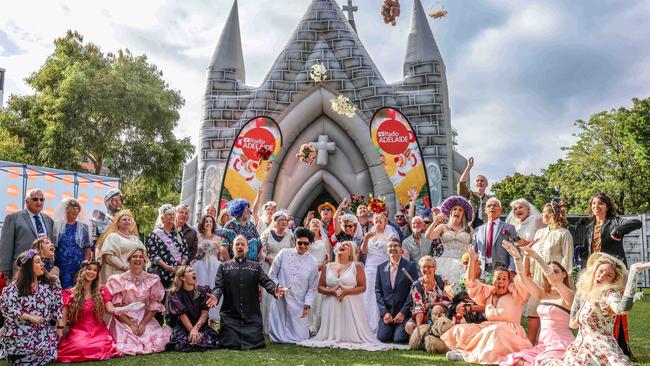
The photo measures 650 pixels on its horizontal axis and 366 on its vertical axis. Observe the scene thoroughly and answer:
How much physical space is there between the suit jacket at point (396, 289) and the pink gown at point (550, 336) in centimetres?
174

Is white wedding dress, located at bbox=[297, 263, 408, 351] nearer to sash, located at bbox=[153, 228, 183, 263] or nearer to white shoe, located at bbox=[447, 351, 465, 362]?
white shoe, located at bbox=[447, 351, 465, 362]

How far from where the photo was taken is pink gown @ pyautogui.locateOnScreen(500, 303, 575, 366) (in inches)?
180

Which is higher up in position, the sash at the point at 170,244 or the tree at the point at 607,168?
the tree at the point at 607,168

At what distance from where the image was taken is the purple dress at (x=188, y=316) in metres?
5.71

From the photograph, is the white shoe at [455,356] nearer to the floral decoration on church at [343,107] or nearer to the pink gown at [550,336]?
the pink gown at [550,336]

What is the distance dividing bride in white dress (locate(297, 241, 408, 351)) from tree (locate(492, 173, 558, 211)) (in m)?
37.7

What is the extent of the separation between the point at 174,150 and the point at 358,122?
11.5 metres

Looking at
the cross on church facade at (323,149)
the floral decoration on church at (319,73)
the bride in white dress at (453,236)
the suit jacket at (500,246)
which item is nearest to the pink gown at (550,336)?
the suit jacket at (500,246)

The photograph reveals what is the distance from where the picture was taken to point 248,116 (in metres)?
11.3

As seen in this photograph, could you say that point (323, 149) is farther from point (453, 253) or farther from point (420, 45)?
point (453, 253)

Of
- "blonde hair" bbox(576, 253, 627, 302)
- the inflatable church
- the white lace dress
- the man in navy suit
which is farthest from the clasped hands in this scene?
the inflatable church

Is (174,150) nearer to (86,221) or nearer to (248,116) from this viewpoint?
(248,116)

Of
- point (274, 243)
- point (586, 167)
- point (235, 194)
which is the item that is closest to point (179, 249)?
point (274, 243)

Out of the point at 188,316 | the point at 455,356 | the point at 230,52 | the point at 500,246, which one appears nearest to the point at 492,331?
the point at 455,356
